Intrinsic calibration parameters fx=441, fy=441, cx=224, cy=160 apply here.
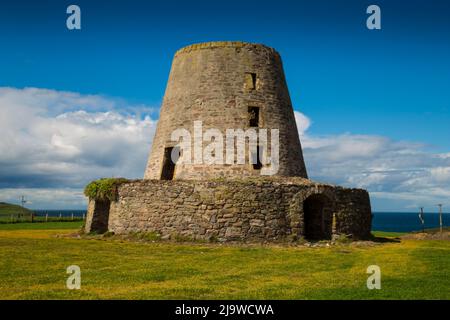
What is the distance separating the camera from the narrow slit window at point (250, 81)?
21375 millimetres

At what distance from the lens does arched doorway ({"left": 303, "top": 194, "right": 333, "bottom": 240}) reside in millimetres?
17859

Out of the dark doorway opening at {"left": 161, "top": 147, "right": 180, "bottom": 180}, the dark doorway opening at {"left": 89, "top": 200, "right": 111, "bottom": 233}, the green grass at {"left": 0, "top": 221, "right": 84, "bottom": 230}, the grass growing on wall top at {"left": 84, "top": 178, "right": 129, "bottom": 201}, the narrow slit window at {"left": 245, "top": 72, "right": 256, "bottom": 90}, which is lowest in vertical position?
the green grass at {"left": 0, "top": 221, "right": 84, "bottom": 230}

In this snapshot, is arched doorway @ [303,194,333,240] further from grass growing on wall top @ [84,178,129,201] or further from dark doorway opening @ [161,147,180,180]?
grass growing on wall top @ [84,178,129,201]

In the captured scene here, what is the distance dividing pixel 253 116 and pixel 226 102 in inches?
58.5

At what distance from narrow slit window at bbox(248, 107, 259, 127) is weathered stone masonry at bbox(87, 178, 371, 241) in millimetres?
4460

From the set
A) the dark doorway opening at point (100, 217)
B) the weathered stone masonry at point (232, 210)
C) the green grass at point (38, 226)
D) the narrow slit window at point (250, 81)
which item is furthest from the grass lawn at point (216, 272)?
the green grass at point (38, 226)

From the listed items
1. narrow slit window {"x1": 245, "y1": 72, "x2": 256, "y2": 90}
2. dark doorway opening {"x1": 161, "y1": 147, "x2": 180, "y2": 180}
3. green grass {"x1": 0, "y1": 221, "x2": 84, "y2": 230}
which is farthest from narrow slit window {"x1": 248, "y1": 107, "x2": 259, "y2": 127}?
green grass {"x1": 0, "y1": 221, "x2": 84, "y2": 230}

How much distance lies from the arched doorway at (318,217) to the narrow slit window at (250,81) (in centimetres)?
624

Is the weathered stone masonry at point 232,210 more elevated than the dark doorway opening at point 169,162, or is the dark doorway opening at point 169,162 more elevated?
the dark doorway opening at point 169,162

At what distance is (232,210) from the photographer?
16453 millimetres

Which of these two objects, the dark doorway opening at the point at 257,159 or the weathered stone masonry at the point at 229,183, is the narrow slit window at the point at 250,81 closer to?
the weathered stone masonry at the point at 229,183

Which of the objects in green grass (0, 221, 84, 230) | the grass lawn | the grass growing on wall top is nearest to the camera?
the grass lawn
